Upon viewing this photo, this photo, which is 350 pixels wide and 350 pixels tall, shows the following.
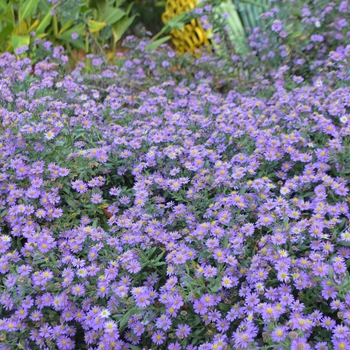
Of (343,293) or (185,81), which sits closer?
(343,293)

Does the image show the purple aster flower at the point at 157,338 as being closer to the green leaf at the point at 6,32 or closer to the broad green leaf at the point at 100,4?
the green leaf at the point at 6,32

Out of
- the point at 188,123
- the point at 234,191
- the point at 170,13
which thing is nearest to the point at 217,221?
the point at 234,191

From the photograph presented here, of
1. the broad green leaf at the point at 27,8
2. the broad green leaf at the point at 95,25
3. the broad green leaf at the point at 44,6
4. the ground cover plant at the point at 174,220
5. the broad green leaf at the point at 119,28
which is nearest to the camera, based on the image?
the ground cover plant at the point at 174,220

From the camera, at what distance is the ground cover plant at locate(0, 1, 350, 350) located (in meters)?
1.65

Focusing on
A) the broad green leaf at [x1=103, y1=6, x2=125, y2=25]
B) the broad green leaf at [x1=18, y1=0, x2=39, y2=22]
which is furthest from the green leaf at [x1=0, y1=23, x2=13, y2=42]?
the broad green leaf at [x1=103, y1=6, x2=125, y2=25]

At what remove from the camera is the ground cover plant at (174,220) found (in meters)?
1.65

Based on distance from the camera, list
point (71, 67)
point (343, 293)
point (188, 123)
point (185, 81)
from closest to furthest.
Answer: point (343, 293)
point (188, 123)
point (185, 81)
point (71, 67)

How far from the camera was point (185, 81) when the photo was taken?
320cm

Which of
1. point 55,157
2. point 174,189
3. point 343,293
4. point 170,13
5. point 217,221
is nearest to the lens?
point 343,293

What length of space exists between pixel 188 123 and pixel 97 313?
1.06m

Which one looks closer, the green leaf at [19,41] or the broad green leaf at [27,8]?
the green leaf at [19,41]

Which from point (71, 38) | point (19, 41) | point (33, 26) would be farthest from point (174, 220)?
point (33, 26)

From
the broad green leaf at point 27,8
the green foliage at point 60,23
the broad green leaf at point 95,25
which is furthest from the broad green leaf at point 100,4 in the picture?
the broad green leaf at point 27,8

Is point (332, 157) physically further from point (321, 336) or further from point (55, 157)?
point (55, 157)
